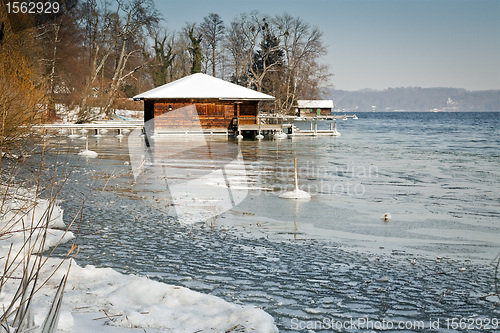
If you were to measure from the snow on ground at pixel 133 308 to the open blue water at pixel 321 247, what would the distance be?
549 millimetres

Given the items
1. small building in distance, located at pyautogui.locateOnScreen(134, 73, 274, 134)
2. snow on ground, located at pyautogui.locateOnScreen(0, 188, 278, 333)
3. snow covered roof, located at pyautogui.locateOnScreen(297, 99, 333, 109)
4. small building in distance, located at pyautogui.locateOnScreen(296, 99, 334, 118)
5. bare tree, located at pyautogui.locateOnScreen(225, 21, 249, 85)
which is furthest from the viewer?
small building in distance, located at pyautogui.locateOnScreen(296, 99, 334, 118)

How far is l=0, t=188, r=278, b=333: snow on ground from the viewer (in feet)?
14.1

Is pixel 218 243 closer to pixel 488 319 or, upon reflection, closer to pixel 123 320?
pixel 123 320

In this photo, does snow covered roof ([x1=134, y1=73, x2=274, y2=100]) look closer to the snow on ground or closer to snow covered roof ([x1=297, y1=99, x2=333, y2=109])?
the snow on ground

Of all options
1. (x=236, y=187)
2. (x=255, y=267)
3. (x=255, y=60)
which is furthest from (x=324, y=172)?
(x=255, y=60)

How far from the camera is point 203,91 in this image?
38906 millimetres

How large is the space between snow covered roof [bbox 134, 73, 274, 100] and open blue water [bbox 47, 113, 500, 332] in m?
23.1

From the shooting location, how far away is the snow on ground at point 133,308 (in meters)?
4.29

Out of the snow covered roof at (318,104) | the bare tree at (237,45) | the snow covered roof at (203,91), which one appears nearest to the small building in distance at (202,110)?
the snow covered roof at (203,91)

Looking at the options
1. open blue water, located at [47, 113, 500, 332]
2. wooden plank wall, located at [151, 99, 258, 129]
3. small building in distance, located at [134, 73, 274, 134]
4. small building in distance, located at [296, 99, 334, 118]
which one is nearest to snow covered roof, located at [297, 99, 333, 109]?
small building in distance, located at [296, 99, 334, 118]

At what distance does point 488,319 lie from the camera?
5129 millimetres

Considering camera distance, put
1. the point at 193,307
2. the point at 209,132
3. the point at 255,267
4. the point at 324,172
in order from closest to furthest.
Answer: the point at 193,307, the point at 255,267, the point at 324,172, the point at 209,132

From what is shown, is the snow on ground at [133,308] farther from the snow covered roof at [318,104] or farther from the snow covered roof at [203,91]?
the snow covered roof at [318,104]

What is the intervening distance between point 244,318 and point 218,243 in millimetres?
3405
